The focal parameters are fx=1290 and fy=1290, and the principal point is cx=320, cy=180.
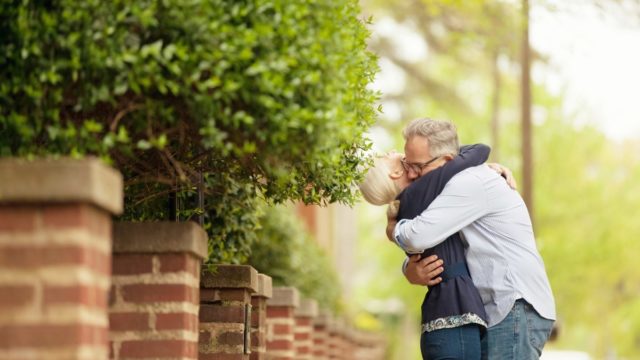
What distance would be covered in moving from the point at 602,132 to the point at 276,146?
35.4m

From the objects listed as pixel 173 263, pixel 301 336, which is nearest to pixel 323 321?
pixel 301 336

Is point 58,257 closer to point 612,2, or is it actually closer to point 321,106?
point 321,106

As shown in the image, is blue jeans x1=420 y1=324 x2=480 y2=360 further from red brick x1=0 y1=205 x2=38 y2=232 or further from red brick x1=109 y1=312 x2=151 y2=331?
red brick x1=0 y1=205 x2=38 y2=232

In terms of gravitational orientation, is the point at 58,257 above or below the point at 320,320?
below

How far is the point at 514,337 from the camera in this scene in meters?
6.45

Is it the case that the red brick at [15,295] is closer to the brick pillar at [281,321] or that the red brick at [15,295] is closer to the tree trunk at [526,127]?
the brick pillar at [281,321]

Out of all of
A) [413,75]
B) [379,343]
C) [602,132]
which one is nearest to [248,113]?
[379,343]

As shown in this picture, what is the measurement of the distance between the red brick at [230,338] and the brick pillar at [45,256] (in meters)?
2.83

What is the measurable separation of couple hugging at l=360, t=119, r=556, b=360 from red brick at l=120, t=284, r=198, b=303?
4.66 ft

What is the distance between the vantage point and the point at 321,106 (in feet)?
17.2

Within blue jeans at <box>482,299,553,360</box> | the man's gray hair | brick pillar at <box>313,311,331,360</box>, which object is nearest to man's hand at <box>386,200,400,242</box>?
the man's gray hair

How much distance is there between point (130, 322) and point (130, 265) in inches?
9.5

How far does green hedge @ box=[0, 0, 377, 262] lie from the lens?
4.98m

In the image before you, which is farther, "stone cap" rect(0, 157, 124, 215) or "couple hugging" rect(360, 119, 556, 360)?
"couple hugging" rect(360, 119, 556, 360)
